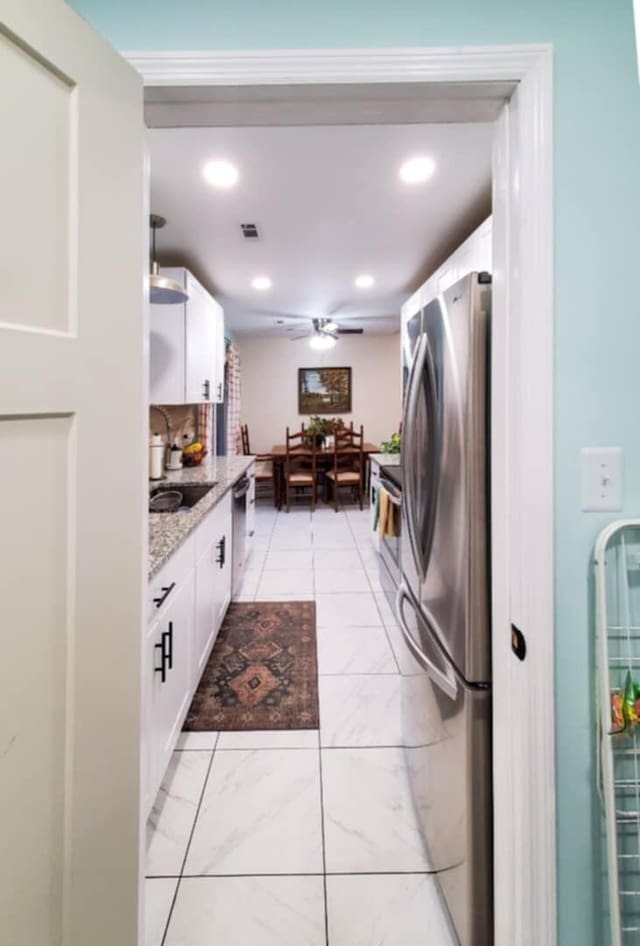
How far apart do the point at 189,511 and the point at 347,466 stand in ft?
14.8

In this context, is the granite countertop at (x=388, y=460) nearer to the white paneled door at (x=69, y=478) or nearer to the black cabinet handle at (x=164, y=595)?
the black cabinet handle at (x=164, y=595)

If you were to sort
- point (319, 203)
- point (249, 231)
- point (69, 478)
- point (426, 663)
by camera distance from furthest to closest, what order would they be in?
point (249, 231), point (319, 203), point (426, 663), point (69, 478)

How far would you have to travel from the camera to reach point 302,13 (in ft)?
2.88

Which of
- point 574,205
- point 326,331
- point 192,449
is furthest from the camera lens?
point 326,331

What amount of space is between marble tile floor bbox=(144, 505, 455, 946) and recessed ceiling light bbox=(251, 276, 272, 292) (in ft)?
10.5

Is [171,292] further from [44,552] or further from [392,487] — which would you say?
[44,552]

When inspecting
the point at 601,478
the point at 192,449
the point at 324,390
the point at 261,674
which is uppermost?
the point at 324,390

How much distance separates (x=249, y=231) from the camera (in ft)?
9.57

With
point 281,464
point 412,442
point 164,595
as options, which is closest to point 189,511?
point 164,595

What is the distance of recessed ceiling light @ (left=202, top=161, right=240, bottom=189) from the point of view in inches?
83.7

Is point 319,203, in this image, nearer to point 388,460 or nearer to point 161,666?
point 388,460

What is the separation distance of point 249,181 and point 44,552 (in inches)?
88.3

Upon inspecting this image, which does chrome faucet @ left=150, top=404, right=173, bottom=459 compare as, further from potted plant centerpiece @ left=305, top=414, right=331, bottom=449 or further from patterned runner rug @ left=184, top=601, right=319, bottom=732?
potted plant centerpiece @ left=305, top=414, right=331, bottom=449

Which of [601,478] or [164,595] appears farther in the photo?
[164,595]
